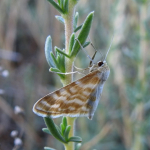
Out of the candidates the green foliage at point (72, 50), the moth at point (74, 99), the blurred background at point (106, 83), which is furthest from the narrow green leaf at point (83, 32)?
the blurred background at point (106, 83)

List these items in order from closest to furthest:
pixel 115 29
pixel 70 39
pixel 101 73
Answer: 1. pixel 70 39
2. pixel 101 73
3. pixel 115 29

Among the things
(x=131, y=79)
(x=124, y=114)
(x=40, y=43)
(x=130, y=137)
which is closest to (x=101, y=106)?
(x=124, y=114)

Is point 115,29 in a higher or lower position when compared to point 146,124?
higher

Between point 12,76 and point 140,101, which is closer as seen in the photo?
point 140,101

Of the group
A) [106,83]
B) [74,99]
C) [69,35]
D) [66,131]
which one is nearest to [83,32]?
[69,35]

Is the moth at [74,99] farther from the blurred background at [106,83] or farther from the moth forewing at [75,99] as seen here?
the blurred background at [106,83]

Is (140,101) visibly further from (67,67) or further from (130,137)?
(67,67)

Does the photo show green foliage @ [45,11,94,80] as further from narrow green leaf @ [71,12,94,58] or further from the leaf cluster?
the leaf cluster

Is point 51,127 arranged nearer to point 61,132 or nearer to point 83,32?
point 61,132
